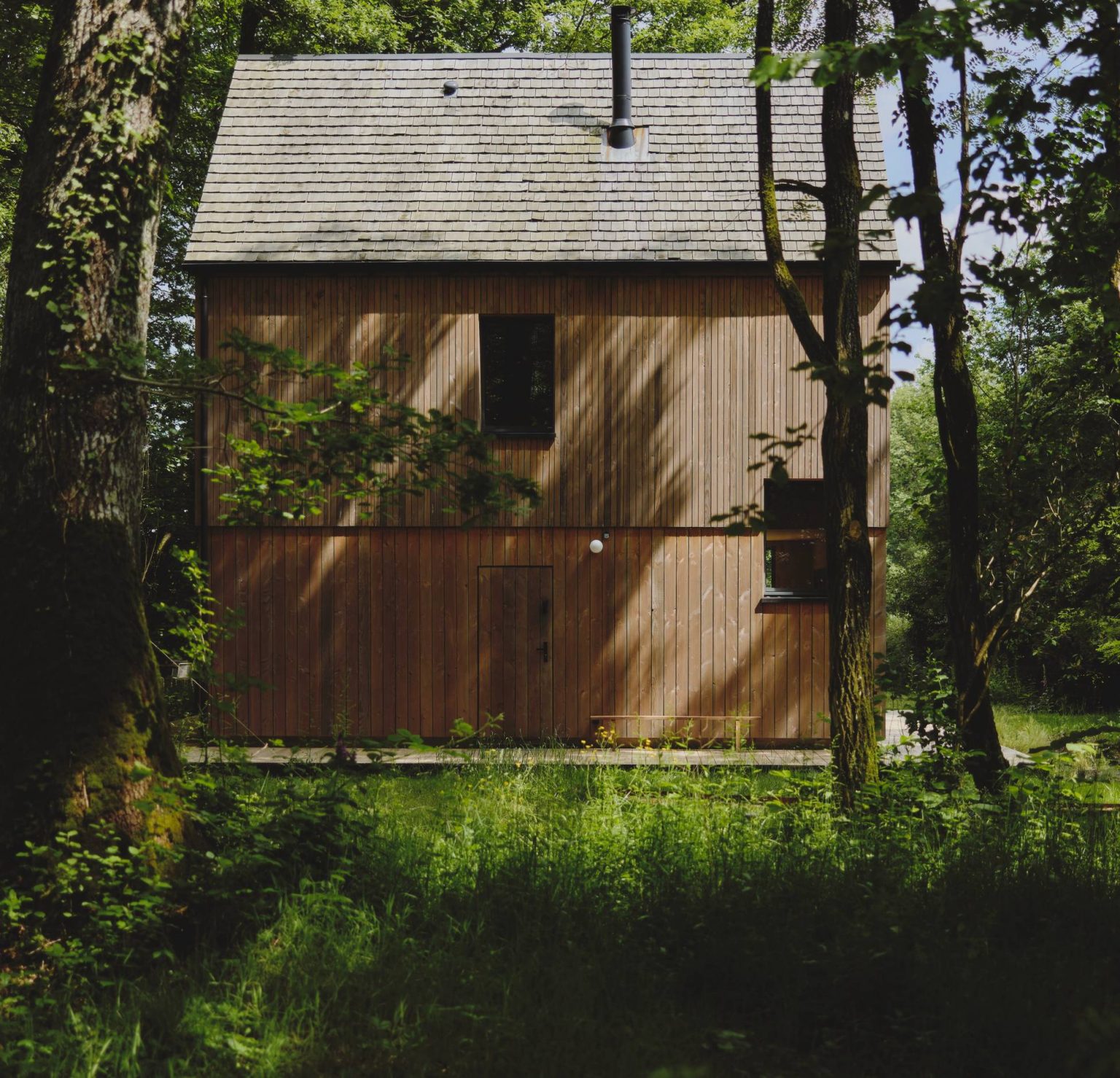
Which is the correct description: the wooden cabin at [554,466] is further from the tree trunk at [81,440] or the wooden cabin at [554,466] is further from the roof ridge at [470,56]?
the tree trunk at [81,440]

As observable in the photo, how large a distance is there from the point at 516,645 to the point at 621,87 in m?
7.45

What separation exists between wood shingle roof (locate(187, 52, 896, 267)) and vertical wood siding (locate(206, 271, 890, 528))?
15.9 inches

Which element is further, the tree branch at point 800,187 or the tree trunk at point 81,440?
the tree branch at point 800,187

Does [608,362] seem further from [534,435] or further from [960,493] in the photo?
[960,493]

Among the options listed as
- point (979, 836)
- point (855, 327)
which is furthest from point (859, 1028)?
point (855, 327)

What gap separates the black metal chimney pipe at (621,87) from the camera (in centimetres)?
1411

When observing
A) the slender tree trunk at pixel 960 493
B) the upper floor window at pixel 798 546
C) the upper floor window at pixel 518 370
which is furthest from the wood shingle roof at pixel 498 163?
the slender tree trunk at pixel 960 493

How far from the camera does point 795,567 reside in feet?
43.8

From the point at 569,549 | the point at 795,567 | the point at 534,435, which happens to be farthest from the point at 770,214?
the point at 795,567

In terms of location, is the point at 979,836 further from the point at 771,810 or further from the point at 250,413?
the point at 250,413

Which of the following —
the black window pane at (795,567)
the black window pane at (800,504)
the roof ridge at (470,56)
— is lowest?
the black window pane at (795,567)

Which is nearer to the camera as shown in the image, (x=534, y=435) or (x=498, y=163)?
(x=534, y=435)

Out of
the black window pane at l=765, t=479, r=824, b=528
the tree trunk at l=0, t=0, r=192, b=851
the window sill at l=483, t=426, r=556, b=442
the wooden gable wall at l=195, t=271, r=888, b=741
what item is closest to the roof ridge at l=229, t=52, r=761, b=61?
the wooden gable wall at l=195, t=271, r=888, b=741

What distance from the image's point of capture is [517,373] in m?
13.6
